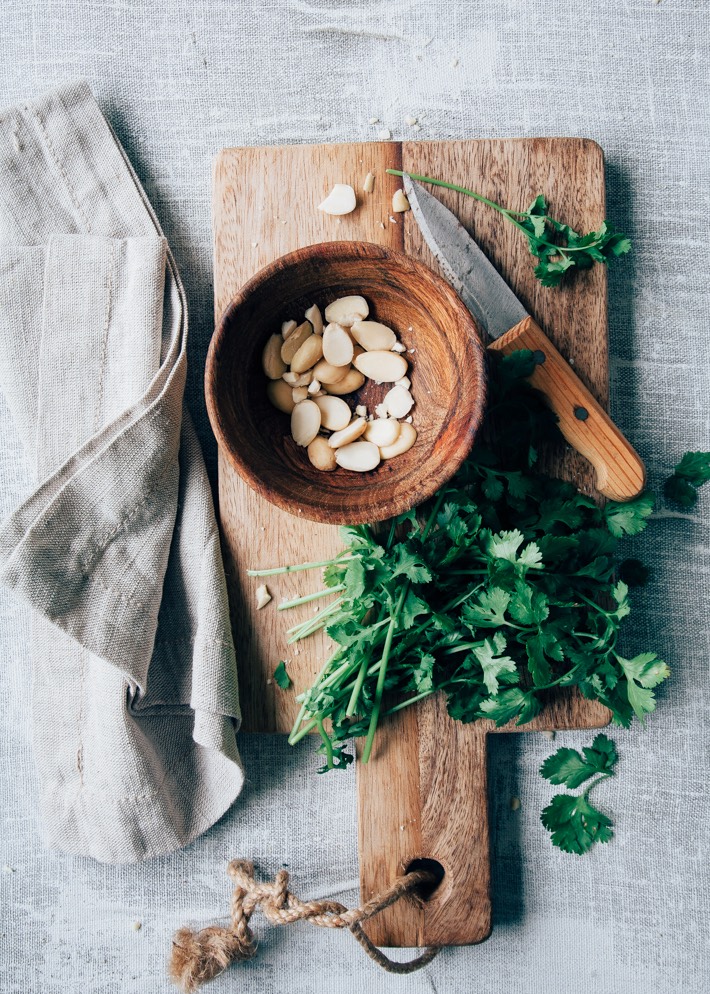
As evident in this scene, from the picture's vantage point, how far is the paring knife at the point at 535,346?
0.85 meters

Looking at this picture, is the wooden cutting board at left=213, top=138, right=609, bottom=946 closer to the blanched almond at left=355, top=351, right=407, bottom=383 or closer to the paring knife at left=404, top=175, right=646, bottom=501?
the paring knife at left=404, top=175, right=646, bottom=501

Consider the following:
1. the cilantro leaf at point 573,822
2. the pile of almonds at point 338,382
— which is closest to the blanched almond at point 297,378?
the pile of almonds at point 338,382

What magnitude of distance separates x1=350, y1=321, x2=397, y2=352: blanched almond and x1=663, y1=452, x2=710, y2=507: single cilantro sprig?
1.30 feet

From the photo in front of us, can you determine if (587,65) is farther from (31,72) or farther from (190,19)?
(31,72)

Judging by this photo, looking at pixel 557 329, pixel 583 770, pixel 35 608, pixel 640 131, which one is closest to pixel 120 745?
pixel 35 608

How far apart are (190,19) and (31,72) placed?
8.6 inches

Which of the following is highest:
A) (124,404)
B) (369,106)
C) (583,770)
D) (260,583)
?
(369,106)

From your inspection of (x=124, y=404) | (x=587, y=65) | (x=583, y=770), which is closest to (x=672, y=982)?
(x=583, y=770)

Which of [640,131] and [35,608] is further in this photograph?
[640,131]

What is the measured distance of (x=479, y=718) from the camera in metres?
0.88

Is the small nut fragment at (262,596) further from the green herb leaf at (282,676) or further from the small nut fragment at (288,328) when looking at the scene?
the small nut fragment at (288,328)

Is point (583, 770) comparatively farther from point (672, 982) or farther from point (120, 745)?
point (120, 745)

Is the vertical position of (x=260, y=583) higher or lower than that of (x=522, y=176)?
lower

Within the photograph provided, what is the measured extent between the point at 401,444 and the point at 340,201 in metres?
0.30
